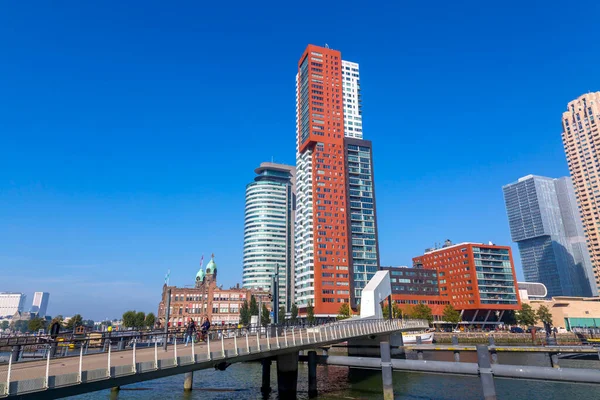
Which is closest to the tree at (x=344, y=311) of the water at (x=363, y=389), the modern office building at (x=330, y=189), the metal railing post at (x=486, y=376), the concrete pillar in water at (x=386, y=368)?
the modern office building at (x=330, y=189)

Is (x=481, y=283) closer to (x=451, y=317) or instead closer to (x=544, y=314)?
(x=451, y=317)

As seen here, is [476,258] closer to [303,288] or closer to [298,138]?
[303,288]

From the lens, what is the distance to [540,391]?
37.4 meters

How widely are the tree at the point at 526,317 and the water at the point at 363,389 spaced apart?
95594 mm

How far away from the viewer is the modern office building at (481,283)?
14500 cm

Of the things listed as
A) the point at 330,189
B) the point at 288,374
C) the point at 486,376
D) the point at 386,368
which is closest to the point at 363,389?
the point at 288,374

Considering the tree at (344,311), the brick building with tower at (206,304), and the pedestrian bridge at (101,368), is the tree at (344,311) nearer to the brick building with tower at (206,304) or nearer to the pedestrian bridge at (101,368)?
the brick building with tower at (206,304)

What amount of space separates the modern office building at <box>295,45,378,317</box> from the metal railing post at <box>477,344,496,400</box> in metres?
110

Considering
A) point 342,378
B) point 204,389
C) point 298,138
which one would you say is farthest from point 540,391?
point 298,138

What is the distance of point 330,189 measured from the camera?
150 m

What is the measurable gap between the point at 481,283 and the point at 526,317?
1782 cm

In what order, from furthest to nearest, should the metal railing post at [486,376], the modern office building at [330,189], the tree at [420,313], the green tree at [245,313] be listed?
the modern office building at [330,189] → the green tree at [245,313] → the tree at [420,313] → the metal railing post at [486,376]

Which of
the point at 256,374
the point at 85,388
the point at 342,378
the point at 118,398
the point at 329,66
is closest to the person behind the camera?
the point at 85,388

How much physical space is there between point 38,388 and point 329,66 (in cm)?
16793
